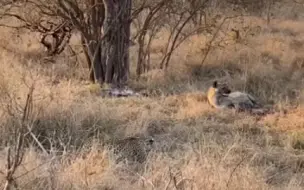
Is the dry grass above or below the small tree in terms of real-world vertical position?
below

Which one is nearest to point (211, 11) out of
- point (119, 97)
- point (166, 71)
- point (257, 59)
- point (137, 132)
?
point (257, 59)

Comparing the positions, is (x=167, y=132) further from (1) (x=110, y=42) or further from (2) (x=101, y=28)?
(2) (x=101, y=28)

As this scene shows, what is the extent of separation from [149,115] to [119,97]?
4.44 ft

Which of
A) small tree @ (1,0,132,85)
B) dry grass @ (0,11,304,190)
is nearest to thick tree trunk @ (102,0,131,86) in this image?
small tree @ (1,0,132,85)

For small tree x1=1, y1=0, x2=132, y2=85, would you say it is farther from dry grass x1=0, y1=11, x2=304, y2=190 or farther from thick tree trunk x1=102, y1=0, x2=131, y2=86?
dry grass x1=0, y1=11, x2=304, y2=190

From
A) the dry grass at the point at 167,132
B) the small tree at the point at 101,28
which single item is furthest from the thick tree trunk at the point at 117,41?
the dry grass at the point at 167,132

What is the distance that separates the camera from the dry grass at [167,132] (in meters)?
4.55

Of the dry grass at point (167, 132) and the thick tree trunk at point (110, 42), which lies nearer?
the dry grass at point (167, 132)

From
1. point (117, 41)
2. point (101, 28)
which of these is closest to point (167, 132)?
point (117, 41)

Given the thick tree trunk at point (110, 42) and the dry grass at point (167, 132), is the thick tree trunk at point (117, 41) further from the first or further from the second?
the dry grass at point (167, 132)

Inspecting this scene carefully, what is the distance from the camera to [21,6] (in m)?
10.1

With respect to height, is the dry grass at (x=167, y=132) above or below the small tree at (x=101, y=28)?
below

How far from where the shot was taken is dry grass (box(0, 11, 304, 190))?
4.55 metres

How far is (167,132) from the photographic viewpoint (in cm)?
666
